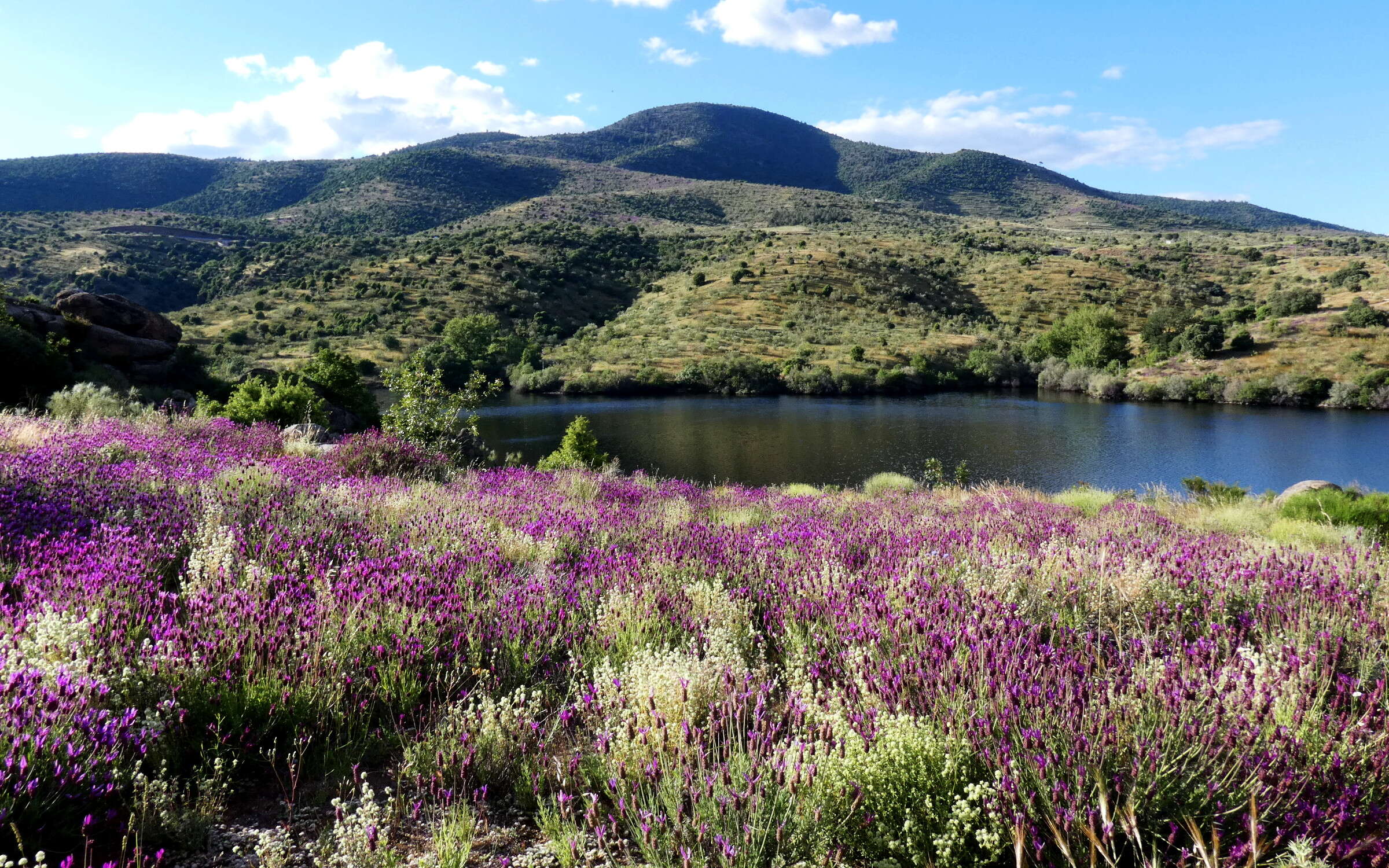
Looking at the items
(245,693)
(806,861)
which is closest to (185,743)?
(245,693)

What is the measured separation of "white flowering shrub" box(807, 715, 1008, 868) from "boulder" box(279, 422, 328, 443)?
1081 centimetres

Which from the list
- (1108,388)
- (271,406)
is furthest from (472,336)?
(1108,388)

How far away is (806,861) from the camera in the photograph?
194 cm

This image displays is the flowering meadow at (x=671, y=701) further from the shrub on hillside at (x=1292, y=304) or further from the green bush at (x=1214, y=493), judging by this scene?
the shrub on hillside at (x=1292, y=304)

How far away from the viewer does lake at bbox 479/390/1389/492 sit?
27.7 meters

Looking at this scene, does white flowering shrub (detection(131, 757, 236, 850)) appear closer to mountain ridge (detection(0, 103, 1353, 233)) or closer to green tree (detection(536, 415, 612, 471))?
green tree (detection(536, 415, 612, 471))

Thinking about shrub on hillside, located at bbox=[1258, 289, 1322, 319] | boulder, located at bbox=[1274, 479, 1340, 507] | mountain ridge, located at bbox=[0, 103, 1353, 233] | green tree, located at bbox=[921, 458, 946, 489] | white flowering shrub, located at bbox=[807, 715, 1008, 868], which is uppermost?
Answer: mountain ridge, located at bbox=[0, 103, 1353, 233]

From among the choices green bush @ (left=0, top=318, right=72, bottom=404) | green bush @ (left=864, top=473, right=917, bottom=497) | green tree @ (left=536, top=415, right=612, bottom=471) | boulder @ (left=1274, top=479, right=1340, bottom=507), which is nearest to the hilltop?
green bush @ (left=0, top=318, right=72, bottom=404)

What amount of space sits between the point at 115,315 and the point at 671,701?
29.0 metres

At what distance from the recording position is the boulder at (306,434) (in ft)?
37.2

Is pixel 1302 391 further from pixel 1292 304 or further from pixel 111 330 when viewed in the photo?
pixel 111 330

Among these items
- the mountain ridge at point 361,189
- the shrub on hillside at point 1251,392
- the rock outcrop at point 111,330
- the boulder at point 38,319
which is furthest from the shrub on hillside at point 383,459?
the mountain ridge at point 361,189

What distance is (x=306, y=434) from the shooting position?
11578 millimetres

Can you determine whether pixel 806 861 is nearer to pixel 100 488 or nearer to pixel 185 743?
pixel 185 743
